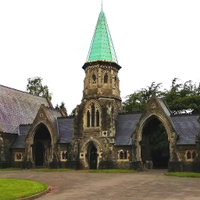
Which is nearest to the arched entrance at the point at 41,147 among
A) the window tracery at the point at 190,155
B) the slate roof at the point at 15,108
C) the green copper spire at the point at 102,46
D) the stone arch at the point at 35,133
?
the stone arch at the point at 35,133

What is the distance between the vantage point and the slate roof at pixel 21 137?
4155 cm

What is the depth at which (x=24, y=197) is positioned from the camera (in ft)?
44.7

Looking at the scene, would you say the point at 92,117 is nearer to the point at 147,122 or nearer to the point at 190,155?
the point at 147,122

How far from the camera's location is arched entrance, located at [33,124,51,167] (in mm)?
42375

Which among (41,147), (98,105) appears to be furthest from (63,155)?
(98,105)

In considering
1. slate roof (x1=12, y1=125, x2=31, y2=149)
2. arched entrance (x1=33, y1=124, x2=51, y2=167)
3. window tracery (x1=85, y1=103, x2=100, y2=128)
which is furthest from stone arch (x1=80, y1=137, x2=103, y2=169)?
slate roof (x1=12, y1=125, x2=31, y2=149)

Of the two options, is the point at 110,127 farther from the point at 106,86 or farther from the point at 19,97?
the point at 19,97

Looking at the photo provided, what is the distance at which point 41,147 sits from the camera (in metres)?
43.9

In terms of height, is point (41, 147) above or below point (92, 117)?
A: below

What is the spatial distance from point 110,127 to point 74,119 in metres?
5.24

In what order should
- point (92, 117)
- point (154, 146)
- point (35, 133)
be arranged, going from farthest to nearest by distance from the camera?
point (154, 146), point (35, 133), point (92, 117)

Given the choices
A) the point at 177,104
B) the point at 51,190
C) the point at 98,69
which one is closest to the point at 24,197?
the point at 51,190

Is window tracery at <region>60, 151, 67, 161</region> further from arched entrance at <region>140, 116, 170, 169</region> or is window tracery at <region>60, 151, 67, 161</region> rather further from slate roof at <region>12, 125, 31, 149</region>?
arched entrance at <region>140, 116, 170, 169</region>

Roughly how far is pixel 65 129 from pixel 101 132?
6.56 meters
